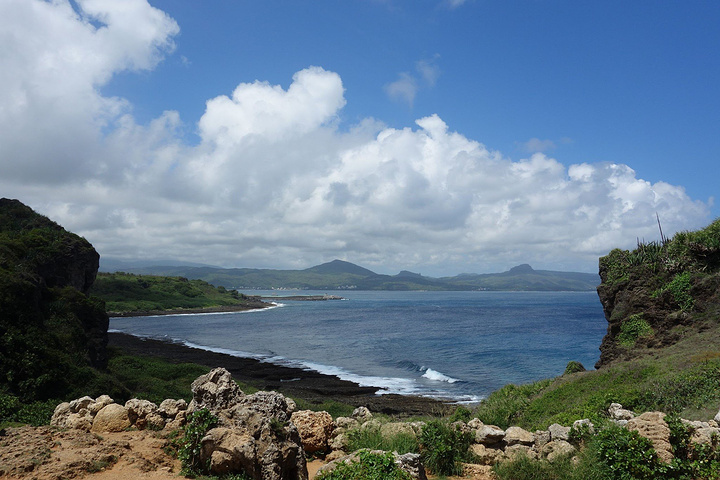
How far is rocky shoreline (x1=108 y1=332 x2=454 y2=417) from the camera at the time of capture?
3225 centimetres

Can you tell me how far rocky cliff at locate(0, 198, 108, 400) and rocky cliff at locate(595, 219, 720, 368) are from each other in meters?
27.7

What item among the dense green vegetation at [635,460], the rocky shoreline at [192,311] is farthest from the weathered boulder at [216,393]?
the rocky shoreline at [192,311]

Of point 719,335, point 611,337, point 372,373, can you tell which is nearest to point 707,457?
point 719,335

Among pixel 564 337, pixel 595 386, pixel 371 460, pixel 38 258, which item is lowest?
pixel 564 337

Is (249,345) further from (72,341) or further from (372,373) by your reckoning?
(72,341)

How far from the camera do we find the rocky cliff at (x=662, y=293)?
73.0 feet

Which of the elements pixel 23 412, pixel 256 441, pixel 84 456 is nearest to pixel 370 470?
pixel 256 441

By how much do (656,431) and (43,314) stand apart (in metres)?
27.6

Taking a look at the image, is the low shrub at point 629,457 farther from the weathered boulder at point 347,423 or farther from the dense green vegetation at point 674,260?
the dense green vegetation at point 674,260

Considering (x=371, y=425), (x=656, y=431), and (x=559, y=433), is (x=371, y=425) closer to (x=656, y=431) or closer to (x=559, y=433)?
(x=559, y=433)

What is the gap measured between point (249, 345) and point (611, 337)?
55894 millimetres

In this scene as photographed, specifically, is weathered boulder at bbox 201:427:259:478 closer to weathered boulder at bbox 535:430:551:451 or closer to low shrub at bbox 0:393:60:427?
low shrub at bbox 0:393:60:427

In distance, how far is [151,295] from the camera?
141m

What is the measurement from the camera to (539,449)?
1176cm
